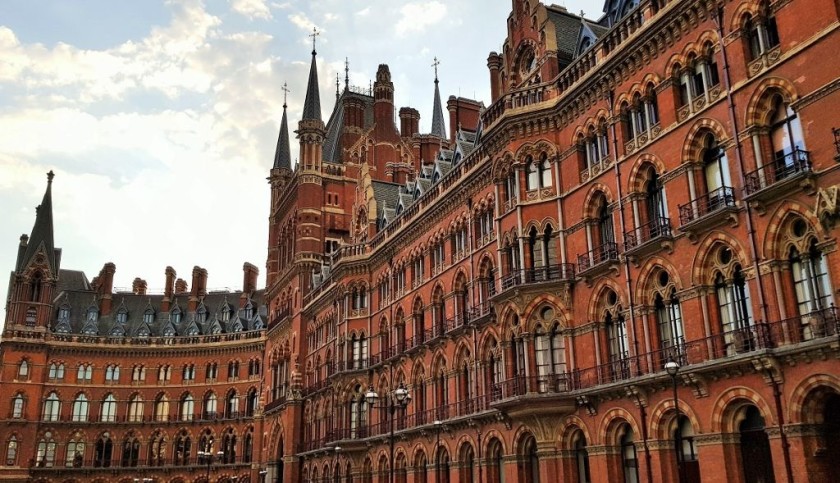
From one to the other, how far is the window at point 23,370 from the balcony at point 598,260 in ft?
245

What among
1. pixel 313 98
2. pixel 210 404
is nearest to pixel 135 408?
pixel 210 404

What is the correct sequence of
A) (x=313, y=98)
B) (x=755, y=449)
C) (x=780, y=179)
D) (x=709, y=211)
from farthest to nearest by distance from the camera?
(x=313, y=98) → (x=709, y=211) → (x=755, y=449) → (x=780, y=179)

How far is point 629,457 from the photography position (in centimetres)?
3091

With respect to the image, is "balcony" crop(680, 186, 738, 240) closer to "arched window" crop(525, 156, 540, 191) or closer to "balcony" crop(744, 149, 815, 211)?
"balcony" crop(744, 149, 815, 211)

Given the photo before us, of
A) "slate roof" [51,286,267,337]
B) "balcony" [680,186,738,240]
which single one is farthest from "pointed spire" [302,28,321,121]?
"balcony" [680,186,738,240]

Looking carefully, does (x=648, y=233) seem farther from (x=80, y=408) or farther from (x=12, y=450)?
(x=80, y=408)

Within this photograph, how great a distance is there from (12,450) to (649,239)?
78785mm

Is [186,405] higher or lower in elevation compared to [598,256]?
higher

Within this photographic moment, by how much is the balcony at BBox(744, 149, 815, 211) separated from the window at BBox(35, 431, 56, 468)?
84013 mm

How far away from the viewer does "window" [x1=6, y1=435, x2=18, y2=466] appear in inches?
3312

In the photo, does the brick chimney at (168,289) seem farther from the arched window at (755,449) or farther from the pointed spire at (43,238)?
the arched window at (755,449)

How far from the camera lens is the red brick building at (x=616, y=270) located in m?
24.1

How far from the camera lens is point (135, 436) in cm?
9144

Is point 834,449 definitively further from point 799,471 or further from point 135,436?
point 135,436
